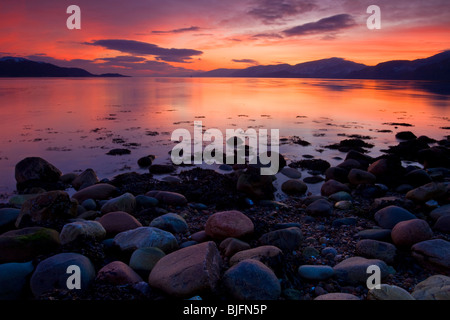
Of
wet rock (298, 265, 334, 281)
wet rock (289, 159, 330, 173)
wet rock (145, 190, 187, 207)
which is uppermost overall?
wet rock (289, 159, 330, 173)

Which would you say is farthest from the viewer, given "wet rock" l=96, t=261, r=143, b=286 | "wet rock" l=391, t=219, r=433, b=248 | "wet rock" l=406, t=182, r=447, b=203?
"wet rock" l=406, t=182, r=447, b=203

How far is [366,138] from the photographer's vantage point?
721 inches

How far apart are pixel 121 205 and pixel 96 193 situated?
5.53 feet

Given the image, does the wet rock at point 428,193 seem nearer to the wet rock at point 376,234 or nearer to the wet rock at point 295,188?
the wet rock at point 376,234

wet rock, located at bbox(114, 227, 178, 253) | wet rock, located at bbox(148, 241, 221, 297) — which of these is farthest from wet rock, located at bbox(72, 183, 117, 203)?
wet rock, located at bbox(148, 241, 221, 297)

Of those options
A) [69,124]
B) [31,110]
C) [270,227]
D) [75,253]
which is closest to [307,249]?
[270,227]

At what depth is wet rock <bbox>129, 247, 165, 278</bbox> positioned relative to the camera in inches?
174

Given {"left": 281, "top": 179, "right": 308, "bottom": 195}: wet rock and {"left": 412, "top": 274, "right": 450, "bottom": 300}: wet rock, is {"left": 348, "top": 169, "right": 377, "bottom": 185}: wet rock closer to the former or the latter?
{"left": 281, "top": 179, "right": 308, "bottom": 195}: wet rock

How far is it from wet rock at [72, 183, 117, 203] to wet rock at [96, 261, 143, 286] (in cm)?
449

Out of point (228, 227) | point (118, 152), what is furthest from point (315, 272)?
point (118, 152)

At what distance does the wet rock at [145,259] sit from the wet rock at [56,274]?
59 centimetres

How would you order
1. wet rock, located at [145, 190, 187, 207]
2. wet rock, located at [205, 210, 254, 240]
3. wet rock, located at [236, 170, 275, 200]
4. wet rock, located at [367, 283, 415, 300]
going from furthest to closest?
wet rock, located at [236, 170, 275, 200]
wet rock, located at [145, 190, 187, 207]
wet rock, located at [205, 210, 254, 240]
wet rock, located at [367, 283, 415, 300]

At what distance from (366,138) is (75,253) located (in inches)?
708
